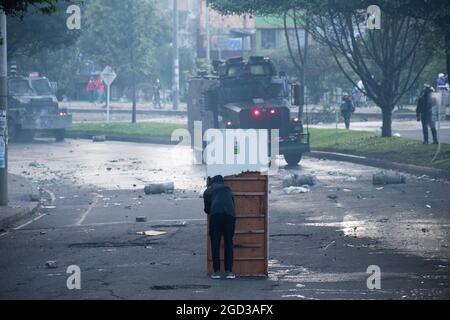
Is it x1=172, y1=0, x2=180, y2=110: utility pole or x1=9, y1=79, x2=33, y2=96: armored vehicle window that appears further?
x1=172, y1=0, x2=180, y2=110: utility pole

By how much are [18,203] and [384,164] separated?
13.4m

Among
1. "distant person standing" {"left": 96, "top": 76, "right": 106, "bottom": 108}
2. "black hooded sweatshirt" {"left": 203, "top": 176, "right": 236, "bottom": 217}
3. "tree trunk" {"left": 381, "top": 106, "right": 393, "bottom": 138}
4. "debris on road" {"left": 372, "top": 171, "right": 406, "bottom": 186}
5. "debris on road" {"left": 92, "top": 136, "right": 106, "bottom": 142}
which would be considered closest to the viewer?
"black hooded sweatshirt" {"left": 203, "top": 176, "right": 236, "bottom": 217}

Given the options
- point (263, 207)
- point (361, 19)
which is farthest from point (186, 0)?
point (263, 207)

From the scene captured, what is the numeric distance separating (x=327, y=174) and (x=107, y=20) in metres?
29.9

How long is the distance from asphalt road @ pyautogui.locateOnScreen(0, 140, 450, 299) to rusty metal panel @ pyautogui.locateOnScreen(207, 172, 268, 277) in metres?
0.31

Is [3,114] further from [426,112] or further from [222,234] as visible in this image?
[426,112]

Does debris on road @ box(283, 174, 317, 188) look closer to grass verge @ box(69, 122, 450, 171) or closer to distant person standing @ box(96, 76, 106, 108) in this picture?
grass verge @ box(69, 122, 450, 171)

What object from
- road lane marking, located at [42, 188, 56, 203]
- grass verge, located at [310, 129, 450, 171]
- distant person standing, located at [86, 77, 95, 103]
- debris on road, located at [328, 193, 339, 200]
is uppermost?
distant person standing, located at [86, 77, 95, 103]

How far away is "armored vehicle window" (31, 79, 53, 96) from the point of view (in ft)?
163

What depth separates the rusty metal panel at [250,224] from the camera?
1468cm

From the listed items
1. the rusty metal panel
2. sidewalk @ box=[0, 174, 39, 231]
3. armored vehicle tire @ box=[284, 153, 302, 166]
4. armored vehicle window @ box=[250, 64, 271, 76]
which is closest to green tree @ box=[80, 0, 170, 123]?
armored vehicle window @ box=[250, 64, 271, 76]

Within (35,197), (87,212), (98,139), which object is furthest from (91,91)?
(87,212)

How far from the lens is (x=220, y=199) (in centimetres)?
1438
